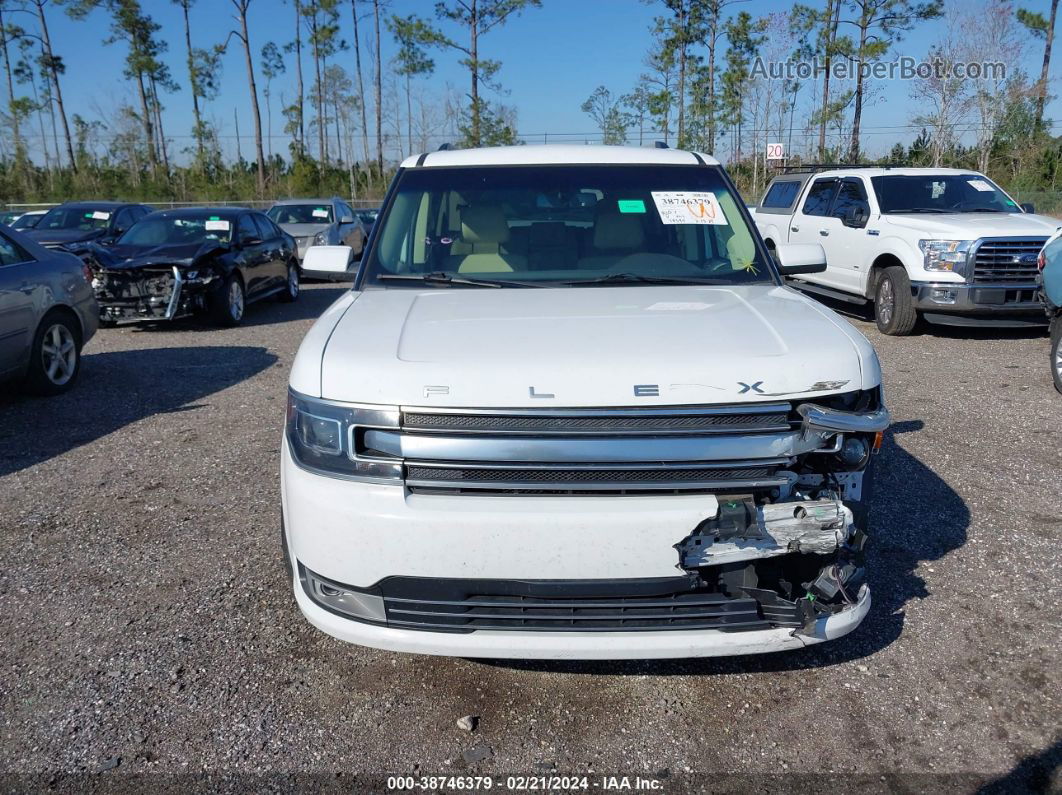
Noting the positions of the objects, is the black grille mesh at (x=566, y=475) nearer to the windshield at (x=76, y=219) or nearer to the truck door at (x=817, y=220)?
the truck door at (x=817, y=220)

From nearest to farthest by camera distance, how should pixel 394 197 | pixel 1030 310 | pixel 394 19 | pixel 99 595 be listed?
pixel 99 595, pixel 394 197, pixel 1030 310, pixel 394 19

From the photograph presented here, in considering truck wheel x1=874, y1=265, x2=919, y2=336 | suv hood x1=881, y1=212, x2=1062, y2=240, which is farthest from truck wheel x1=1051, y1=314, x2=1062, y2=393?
truck wheel x1=874, y1=265, x2=919, y2=336

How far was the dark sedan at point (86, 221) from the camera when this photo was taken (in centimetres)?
1454

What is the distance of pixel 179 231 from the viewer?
440 inches

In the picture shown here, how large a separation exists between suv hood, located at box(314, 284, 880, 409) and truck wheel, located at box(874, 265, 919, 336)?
7.16 metres

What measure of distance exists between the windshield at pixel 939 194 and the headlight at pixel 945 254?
1154 millimetres

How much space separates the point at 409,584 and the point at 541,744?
2.34 ft

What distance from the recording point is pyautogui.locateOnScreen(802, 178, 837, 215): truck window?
37.9 ft

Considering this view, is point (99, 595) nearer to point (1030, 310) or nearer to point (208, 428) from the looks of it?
point (208, 428)

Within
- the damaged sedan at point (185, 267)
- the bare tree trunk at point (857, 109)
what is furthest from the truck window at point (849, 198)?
the bare tree trunk at point (857, 109)

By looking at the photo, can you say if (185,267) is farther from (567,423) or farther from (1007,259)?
(1007,259)

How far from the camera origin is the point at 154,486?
502 cm

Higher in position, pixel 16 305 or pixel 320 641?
pixel 16 305

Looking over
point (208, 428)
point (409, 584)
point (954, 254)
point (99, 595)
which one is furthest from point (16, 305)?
point (954, 254)
